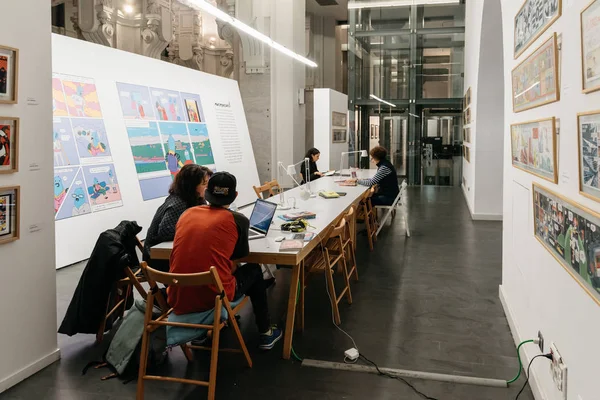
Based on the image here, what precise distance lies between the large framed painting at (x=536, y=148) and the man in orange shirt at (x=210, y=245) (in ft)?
5.55

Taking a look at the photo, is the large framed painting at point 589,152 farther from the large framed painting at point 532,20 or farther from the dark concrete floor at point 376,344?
the dark concrete floor at point 376,344

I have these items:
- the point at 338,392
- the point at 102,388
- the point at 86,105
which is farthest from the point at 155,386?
the point at 86,105

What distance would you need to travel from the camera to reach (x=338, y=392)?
9.84 feet

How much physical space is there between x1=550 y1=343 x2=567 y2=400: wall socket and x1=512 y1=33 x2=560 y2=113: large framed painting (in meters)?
1.20

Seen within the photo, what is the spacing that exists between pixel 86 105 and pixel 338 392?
4.93 meters

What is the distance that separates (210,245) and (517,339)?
7.33 feet

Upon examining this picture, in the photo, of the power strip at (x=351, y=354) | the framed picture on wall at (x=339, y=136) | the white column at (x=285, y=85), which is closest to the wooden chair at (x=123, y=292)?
the power strip at (x=351, y=354)

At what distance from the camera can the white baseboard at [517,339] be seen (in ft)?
9.16

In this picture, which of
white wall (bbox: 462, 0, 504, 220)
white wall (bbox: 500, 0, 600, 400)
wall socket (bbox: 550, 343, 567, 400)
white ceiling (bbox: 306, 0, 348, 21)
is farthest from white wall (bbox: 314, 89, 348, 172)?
wall socket (bbox: 550, 343, 567, 400)

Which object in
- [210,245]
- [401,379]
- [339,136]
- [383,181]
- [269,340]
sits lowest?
[401,379]

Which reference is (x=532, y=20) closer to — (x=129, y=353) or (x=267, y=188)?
(x=129, y=353)

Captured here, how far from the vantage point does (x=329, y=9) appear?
1794 cm

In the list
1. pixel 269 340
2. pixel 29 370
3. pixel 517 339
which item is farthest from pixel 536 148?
pixel 29 370

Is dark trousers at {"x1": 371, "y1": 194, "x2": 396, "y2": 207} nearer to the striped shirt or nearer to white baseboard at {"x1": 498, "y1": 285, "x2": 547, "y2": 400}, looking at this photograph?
the striped shirt
